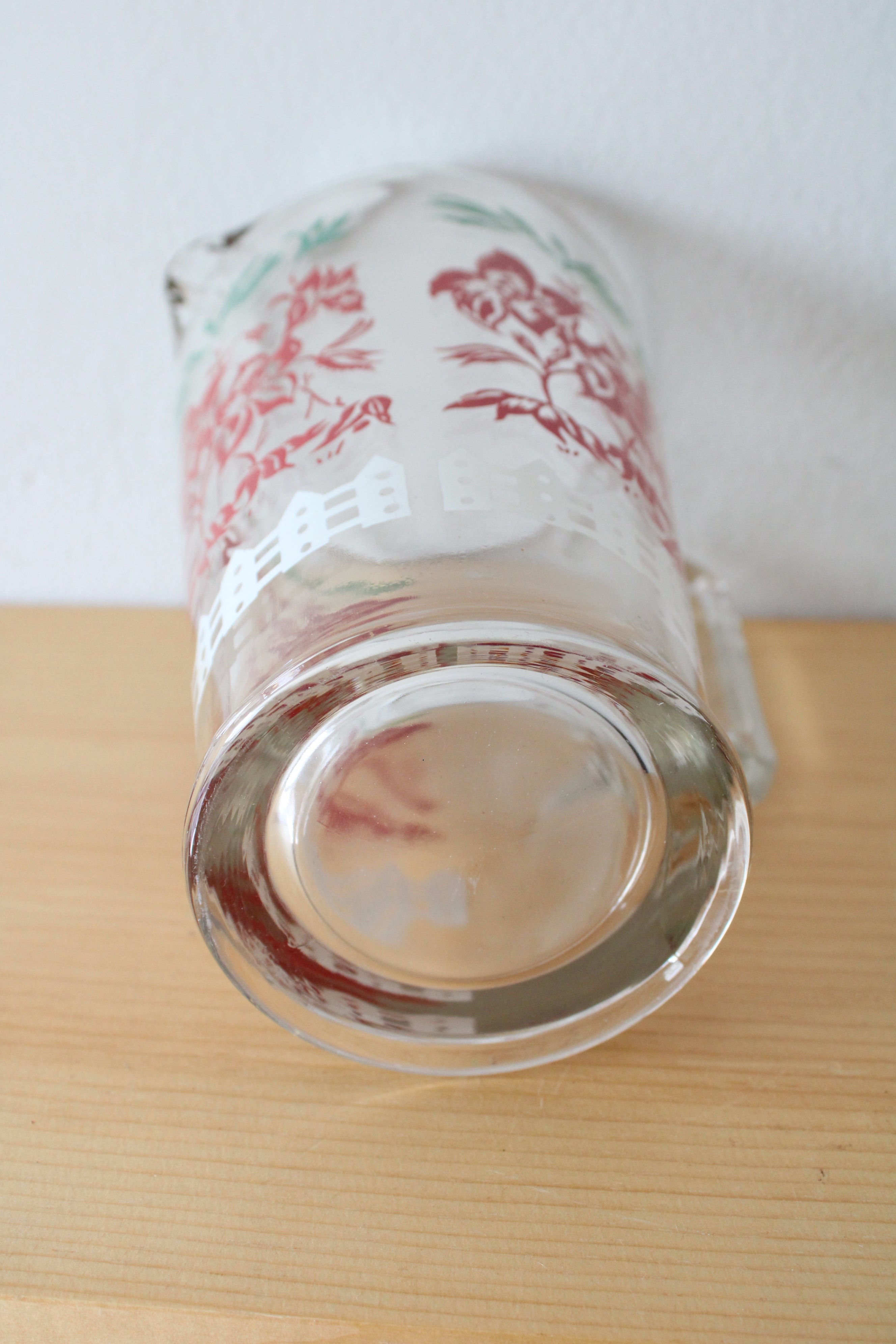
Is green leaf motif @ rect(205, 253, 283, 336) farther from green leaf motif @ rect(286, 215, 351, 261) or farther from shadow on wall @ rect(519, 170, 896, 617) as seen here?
shadow on wall @ rect(519, 170, 896, 617)

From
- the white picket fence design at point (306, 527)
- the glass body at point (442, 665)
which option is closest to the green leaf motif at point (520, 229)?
the glass body at point (442, 665)

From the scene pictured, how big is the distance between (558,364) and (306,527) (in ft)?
0.27

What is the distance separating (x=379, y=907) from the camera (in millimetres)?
259

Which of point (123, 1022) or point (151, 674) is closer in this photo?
point (123, 1022)

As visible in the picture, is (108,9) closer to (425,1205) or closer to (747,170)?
(747,170)

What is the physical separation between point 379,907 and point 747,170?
0.26 metres

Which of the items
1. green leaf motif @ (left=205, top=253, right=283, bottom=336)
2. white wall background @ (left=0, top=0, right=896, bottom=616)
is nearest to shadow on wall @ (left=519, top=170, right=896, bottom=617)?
white wall background @ (left=0, top=0, right=896, bottom=616)

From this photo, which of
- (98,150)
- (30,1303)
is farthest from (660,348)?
(30,1303)

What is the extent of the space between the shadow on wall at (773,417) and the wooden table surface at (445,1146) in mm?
116

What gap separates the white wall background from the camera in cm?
32

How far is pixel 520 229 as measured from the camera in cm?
30

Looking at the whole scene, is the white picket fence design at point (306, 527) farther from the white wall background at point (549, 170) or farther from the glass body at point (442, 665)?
the white wall background at point (549, 170)

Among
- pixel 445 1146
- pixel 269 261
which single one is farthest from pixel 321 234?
pixel 445 1146

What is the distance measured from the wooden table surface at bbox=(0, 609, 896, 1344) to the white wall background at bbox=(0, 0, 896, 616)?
14 cm
